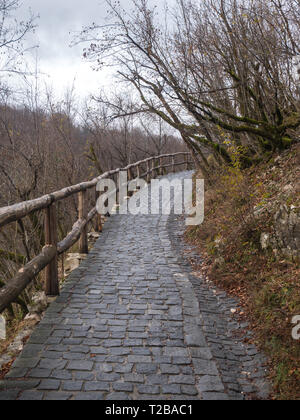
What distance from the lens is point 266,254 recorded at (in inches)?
205

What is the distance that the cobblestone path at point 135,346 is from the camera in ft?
9.46

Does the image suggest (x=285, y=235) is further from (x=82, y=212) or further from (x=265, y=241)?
(x=82, y=212)

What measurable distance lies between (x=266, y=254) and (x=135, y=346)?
258cm

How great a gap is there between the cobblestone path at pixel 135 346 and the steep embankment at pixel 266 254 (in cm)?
26

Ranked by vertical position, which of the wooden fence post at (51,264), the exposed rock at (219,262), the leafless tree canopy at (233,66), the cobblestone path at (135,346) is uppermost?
the leafless tree canopy at (233,66)

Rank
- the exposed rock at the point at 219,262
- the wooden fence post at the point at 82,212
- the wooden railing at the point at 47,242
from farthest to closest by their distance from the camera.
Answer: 1. the wooden fence post at the point at 82,212
2. the exposed rock at the point at 219,262
3. the wooden railing at the point at 47,242

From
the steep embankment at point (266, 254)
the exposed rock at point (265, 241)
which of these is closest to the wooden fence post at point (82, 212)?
the steep embankment at point (266, 254)

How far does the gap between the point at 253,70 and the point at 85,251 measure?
554 centimetres

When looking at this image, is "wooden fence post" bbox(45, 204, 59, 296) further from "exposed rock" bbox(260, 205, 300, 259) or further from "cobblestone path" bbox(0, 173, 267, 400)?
"exposed rock" bbox(260, 205, 300, 259)

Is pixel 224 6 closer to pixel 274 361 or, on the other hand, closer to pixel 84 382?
pixel 274 361

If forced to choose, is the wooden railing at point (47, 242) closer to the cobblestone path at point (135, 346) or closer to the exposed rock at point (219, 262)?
the cobblestone path at point (135, 346)

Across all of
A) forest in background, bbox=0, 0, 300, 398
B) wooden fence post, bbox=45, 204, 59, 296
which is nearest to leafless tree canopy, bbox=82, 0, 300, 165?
forest in background, bbox=0, 0, 300, 398

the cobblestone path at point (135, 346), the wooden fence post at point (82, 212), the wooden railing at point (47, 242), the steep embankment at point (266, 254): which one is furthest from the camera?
the wooden fence post at point (82, 212)

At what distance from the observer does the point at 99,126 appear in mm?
22125
